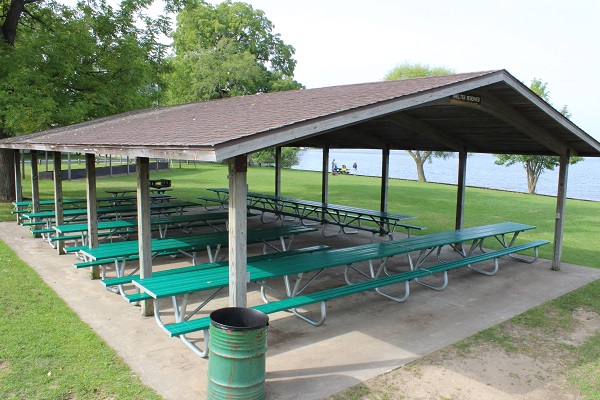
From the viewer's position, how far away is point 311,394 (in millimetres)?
4102

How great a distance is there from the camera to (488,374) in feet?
15.1

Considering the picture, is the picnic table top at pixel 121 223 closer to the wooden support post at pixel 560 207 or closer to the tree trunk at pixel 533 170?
the wooden support post at pixel 560 207

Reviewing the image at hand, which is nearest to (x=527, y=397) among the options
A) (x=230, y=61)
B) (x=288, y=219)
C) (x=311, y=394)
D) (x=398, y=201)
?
(x=311, y=394)

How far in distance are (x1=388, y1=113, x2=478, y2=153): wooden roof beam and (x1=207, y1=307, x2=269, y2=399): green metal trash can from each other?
468 cm

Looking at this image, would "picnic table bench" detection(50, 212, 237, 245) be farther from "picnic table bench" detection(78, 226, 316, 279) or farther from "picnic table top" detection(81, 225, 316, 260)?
"picnic table top" detection(81, 225, 316, 260)

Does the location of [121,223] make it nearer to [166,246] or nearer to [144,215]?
[166,246]

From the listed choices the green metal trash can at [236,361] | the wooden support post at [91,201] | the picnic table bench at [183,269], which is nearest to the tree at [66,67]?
the wooden support post at [91,201]

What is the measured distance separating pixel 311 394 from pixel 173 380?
124cm

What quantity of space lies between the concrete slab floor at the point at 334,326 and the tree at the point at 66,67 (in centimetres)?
577

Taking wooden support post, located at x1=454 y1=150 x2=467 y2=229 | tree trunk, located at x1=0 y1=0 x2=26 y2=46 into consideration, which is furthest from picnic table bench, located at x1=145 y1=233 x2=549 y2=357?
tree trunk, located at x1=0 y1=0 x2=26 y2=46

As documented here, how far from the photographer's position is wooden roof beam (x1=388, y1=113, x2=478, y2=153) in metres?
7.95

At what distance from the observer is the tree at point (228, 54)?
110 ft

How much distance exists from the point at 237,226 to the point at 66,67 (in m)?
11.3

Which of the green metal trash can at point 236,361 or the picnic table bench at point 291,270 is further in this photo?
the picnic table bench at point 291,270
